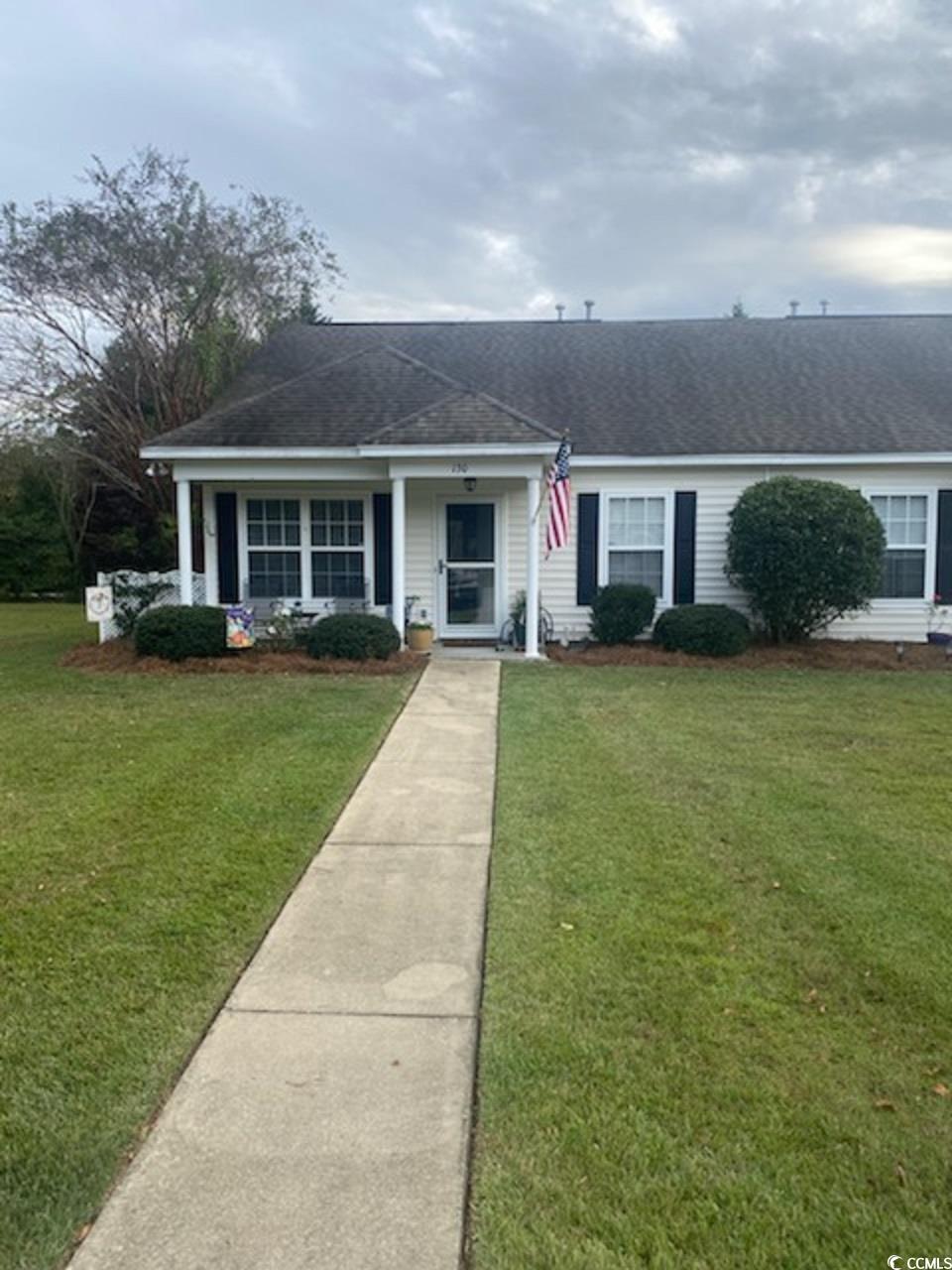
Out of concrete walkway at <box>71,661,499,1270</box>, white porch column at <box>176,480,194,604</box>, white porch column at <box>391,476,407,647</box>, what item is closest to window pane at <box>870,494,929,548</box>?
white porch column at <box>391,476,407,647</box>

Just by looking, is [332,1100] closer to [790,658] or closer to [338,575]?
[790,658]

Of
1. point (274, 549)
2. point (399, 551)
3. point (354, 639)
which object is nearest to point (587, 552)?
point (399, 551)

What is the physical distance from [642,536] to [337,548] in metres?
4.63

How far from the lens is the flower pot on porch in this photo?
12.0m

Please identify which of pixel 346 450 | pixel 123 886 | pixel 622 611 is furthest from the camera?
pixel 622 611

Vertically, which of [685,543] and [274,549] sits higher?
[685,543]

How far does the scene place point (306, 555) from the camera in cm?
1302

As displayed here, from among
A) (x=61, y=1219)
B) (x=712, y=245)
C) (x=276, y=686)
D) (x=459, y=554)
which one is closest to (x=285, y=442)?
(x=459, y=554)

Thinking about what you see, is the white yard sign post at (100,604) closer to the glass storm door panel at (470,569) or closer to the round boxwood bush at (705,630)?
the glass storm door panel at (470,569)

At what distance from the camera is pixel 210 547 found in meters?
13.0

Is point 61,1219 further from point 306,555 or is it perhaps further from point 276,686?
point 306,555

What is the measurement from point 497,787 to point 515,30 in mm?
11256

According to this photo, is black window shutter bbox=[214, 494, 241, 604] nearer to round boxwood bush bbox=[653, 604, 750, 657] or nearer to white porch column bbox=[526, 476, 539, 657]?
white porch column bbox=[526, 476, 539, 657]

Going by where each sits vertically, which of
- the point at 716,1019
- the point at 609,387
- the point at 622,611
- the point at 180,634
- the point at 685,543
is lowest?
the point at 716,1019
